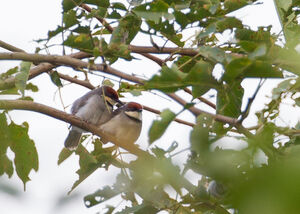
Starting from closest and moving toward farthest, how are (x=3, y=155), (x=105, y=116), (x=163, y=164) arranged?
(x=163, y=164), (x=3, y=155), (x=105, y=116)

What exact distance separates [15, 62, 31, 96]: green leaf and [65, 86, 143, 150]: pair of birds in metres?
2.29

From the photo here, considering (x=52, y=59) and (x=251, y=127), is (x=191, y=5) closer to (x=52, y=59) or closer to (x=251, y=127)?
(x=52, y=59)

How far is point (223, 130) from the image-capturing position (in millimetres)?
2268

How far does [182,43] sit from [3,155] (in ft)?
4.09

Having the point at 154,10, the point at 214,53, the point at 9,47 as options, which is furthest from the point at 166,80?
the point at 9,47

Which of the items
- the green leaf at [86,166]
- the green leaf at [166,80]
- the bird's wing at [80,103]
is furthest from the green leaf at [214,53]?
the bird's wing at [80,103]

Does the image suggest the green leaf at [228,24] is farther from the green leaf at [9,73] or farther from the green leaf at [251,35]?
the green leaf at [9,73]

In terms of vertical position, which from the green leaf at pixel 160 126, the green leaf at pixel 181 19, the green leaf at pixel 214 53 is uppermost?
the green leaf at pixel 181 19

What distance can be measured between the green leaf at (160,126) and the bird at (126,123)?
3.36 meters

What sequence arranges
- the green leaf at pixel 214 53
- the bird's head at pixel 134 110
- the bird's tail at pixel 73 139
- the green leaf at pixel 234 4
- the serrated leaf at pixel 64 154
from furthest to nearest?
1. the bird's head at pixel 134 110
2. the bird's tail at pixel 73 139
3. the serrated leaf at pixel 64 154
4. the green leaf at pixel 234 4
5. the green leaf at pixel 214 53

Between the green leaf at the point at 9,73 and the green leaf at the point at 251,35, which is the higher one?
the green leaf at the point at 9,73

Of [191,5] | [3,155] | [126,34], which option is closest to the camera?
[191,5]

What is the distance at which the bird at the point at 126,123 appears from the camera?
475 cm

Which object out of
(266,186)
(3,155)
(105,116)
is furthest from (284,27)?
(105,116)
